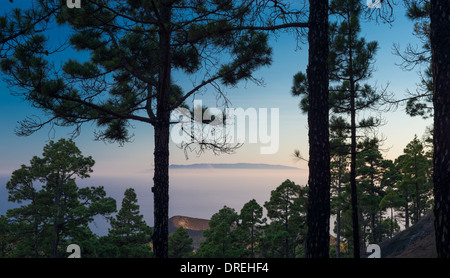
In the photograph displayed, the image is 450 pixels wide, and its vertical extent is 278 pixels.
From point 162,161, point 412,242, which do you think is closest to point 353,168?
point 162,161

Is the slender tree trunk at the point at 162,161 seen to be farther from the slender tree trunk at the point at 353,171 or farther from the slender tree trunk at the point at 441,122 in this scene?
the slender tree trunk at the point at 353,171

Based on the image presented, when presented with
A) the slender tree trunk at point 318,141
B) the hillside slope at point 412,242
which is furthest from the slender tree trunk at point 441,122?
the hillside slope at point 412,242

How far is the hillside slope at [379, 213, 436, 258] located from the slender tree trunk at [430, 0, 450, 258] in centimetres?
1602

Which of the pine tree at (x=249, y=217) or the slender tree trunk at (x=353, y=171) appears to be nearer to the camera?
the slender tree trunk at (x=353, y=171)

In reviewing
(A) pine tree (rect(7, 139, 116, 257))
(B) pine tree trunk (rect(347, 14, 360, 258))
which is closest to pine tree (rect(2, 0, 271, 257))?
(B) pine tree trunk (rect(347, 14, 360, 258))

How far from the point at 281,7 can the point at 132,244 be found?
2207cm

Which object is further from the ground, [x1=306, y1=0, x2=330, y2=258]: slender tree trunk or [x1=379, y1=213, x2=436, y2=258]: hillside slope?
[x1=306, y1=0, x2=330, y2=258]: slender tree trunk

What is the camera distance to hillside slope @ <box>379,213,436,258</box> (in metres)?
18.7

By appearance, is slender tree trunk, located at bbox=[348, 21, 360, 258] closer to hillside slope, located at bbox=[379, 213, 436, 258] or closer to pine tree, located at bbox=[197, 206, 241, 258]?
hillside slope, located at bbox=[379, 213, 436, 258]

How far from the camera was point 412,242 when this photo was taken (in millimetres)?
21438

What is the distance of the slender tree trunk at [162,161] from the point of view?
317 inches

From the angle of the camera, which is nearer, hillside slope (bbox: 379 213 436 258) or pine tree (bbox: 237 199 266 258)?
hillside slope (bbox: 379 213 436 258)

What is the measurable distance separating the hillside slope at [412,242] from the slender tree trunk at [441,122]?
1602 cm
